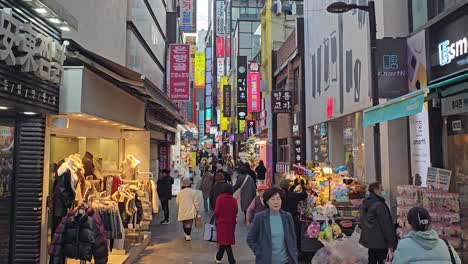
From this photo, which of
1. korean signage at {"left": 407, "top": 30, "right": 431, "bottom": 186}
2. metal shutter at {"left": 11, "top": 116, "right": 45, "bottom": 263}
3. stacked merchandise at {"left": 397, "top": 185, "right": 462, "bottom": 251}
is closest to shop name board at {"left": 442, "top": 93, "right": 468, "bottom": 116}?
korean signage at {"left": 407, "top": 30, "right": 431, "bottom": 186}

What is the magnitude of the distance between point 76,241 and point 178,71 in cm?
1569

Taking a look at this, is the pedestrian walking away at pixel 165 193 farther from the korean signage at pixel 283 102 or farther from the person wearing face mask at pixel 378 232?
the korean signage at pixel 283 102

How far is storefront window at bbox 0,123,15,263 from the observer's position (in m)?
6.39

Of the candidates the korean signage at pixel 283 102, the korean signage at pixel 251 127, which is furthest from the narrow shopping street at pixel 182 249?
the korean signage at pixel 251 127

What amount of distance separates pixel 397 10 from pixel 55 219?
8.42m

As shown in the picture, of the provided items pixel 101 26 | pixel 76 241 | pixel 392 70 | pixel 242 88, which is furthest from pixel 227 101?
pixel 76 241

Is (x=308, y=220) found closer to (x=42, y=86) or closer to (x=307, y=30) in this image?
(x=42, y=86)

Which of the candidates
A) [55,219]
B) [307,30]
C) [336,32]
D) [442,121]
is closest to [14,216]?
[55,219]

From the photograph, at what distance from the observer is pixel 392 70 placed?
974 centimetres

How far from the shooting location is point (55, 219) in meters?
7.64

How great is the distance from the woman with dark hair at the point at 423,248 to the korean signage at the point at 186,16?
2656 cm

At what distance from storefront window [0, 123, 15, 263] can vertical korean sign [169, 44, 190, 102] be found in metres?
14.3

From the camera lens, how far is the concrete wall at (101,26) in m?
8.29

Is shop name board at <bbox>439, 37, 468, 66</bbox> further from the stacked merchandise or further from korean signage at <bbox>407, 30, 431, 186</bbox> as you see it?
the stacked merchandise
